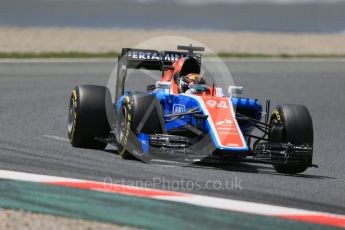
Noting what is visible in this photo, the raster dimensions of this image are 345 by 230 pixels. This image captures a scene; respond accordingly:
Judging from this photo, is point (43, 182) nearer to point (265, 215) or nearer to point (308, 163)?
point (265, 215)

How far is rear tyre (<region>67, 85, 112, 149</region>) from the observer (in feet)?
34.7

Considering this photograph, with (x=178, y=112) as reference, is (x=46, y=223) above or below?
below

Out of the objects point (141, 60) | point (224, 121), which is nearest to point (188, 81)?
point (224, 121)

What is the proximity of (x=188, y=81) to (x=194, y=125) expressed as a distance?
2.74 ft

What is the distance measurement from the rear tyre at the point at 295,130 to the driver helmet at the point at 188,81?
104 cm

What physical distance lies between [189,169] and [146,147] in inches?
26.8

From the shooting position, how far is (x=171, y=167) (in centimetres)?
902

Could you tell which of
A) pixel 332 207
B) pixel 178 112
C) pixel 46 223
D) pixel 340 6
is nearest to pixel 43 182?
pixel 46 223

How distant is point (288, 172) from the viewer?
9672mm

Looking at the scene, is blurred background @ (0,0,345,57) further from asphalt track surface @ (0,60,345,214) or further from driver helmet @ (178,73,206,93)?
driver helmet @ (178,73,206,93)

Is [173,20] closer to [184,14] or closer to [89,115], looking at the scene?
[184,14]

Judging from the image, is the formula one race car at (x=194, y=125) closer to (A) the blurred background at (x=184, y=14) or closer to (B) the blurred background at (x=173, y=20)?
(B) the blurred background at (x=173, y=20)

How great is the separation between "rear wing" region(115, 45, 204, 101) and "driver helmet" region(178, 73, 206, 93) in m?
0.74

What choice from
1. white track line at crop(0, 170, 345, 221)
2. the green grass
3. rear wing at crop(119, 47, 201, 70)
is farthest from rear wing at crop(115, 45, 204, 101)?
the green grass
